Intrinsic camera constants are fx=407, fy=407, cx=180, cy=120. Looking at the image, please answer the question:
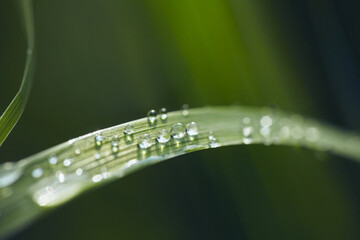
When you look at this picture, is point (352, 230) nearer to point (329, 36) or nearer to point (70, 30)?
point (329, 36)

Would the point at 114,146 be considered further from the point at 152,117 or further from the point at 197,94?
the point at 197,94

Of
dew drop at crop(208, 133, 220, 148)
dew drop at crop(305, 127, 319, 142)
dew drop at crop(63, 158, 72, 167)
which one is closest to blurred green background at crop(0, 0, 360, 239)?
dew drop at crop(305, 127, 319, 142)

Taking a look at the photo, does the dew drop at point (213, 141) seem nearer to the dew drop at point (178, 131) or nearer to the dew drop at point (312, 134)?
the dew drop at point (178, 131)

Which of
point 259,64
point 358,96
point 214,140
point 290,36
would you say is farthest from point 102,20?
point 358,96

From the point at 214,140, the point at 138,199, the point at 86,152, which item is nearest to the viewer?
the point at 86,152

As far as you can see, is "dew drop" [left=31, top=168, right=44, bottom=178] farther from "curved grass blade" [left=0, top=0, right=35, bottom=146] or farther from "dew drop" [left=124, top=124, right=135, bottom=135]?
"dew drop" [left=124, top=124, right=135, bottom=135]

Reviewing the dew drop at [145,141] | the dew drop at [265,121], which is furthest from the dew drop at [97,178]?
the dew drop at [265,121]

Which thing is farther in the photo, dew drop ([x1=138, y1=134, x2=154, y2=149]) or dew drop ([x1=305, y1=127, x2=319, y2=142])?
dew drop ([x1=305, y1=127, x2=319, y2=142])
